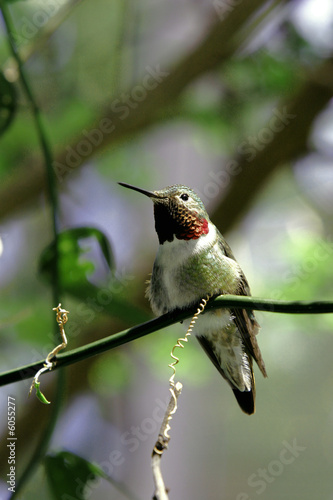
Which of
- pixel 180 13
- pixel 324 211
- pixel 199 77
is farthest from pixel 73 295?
pixel 180 13

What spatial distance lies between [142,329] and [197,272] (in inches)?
22.1

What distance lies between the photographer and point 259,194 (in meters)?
2.08

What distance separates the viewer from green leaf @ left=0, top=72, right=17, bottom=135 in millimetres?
1147

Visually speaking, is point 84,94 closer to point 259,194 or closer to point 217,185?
point 217,185

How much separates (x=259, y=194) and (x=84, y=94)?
830mm

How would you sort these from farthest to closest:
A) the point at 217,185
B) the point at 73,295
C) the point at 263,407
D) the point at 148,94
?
the point at 263,407 → the point at 217,185 → the point at 148,94 → the point at 73,295

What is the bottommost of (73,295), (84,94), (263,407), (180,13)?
(263,407)
